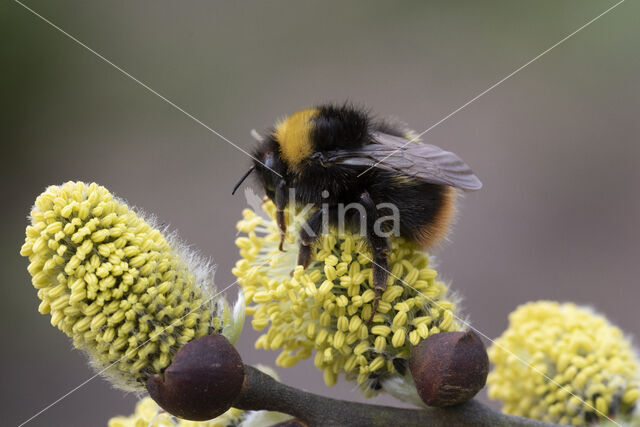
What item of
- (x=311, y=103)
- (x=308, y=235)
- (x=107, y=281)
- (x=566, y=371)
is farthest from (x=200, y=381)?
(x=311, y=103)

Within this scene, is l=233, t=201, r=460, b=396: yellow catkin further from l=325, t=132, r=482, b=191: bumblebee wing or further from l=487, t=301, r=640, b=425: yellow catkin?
l=487, t=301, r=640, b=425: yellow catkin

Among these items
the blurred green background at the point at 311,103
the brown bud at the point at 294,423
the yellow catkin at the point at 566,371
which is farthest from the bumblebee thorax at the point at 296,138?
the blurred green background at the point at 311,103

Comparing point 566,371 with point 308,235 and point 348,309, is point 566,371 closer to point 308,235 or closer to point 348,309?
point 348,309

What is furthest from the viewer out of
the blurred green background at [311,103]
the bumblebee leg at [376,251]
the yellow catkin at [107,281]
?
the blurred green background at [311,103]

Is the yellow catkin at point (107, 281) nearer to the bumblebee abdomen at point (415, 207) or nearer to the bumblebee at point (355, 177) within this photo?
the bumblebee at point (355, 177)

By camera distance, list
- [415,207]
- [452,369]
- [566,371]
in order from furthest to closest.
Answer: [566,371] → [415,207] → [452,369]

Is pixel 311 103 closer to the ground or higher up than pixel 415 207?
higher up

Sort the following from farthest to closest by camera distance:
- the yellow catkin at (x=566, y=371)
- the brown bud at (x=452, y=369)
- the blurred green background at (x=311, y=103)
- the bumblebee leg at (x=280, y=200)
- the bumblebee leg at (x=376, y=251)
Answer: the blurred green background at (x=311, y=103), the yellow catkin at (x=566, y=371), the bumblebee leg at (x=280, y=200), the bumblebee leg at (x=376, y=251), the brown bud at (x=452, y=369)

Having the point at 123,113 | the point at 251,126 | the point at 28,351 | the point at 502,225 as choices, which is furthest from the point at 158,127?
the point at 502,225
